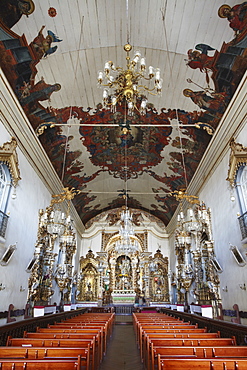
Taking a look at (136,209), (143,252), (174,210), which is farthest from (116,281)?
(174,210)

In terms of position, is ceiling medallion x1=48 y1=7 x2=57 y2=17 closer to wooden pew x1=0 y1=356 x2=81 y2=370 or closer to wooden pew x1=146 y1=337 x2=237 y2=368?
wooden pew x1=0 y1=356 x2=81 y2=370

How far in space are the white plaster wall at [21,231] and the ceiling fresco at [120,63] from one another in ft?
5.21

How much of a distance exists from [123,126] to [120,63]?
3.12 metres

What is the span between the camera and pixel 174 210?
699 inches

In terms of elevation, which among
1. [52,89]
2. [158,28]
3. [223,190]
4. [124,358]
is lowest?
[124,358]

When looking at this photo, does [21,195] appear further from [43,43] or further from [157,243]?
[157,243]

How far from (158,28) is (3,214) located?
704 centimetres

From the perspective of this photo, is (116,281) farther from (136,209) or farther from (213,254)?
(213,254)

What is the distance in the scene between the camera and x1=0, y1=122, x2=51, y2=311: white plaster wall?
24.6 feet

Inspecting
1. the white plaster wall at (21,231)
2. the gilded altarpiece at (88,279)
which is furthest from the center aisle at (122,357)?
the gilded altarpiece at (88,279)

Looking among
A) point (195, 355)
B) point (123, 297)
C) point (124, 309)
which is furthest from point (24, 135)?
point (123, 297)

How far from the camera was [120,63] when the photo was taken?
9.06 metres

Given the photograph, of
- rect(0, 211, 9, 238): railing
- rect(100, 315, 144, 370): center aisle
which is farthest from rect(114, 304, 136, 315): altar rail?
rect(0, 211, 9, 238): railing

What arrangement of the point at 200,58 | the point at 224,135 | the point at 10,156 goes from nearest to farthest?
the point at 10,156 < the point at 200,58 < the point at 224,135
